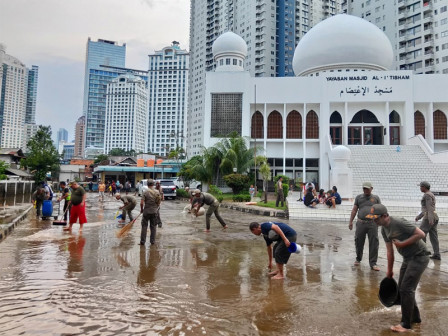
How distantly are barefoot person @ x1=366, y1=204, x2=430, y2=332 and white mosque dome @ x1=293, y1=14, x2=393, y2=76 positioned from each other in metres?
29.7

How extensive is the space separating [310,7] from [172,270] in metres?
90.9

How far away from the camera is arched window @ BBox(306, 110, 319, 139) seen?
29.8 m

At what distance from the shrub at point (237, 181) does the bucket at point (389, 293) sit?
1755 cm

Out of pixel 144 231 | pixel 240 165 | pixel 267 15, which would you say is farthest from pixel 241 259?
pixel 267 15

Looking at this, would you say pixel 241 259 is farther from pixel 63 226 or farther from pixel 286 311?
pixel 63 226

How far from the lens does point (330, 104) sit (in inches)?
1147

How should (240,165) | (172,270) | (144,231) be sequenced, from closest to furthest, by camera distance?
(172,270) → (144,231) → (240,165)

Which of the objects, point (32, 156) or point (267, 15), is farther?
point (267, 15)

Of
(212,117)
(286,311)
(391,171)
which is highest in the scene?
(212,117)

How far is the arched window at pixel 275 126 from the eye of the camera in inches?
1192

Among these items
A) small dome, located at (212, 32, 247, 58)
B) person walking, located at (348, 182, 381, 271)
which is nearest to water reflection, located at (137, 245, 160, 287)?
person walking, located at (348, 182, 381, 271)

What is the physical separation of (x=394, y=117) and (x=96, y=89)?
12359 cm

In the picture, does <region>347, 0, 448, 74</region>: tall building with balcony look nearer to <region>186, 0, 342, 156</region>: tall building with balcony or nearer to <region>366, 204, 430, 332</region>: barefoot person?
<region>186, 0, 342, 156</region>: tall building with balcony

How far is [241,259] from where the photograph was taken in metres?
5.99
